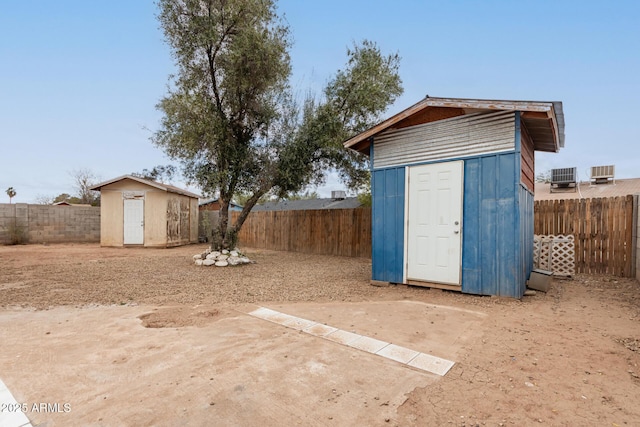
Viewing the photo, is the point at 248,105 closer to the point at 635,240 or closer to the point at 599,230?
the point at 599,230

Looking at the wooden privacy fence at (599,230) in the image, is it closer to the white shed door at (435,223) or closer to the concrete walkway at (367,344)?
the white shed door at (435,223)

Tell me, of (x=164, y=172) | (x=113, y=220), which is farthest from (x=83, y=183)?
(x=164, y=172)

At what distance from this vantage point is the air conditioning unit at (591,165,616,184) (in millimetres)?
13766

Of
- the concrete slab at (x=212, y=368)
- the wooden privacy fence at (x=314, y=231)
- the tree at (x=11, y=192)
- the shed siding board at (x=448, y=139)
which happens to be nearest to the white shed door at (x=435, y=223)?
the shed siding board at (x=448, y=139)

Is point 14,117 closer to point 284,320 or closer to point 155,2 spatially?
point 155,2

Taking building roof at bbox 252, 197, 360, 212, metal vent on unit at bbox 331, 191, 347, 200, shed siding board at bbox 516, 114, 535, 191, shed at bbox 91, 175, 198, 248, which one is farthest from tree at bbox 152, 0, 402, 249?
metal vent on unit at bbox 331, 191, 347, 200

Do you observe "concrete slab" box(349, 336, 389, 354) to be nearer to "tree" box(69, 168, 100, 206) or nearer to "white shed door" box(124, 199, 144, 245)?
"white shed door" box(124, 199, 144, 245)

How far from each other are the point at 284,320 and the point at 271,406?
177 cm

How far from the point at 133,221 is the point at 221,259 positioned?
6930 mm

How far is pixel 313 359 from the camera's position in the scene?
2.58m

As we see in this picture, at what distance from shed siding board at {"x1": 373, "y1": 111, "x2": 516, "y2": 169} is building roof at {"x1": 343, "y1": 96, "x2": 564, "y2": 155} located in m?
0.14

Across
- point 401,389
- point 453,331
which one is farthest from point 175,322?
point 453,331

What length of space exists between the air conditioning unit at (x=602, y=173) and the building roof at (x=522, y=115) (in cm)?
1091

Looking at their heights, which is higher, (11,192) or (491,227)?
(11,192)
